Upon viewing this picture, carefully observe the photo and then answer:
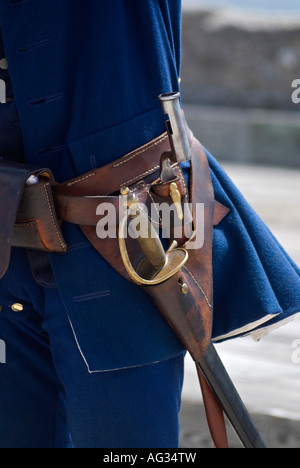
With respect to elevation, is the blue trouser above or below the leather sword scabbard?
below

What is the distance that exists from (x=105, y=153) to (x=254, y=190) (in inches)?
119

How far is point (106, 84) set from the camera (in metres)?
1.29

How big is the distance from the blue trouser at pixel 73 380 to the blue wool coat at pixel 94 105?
37 mm

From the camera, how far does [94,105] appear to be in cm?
130

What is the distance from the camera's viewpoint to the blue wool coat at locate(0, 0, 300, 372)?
1.29 m

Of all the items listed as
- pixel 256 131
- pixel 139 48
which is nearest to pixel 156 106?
pixel 139 48

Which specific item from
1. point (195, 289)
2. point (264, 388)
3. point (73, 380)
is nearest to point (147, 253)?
point (195, 289)

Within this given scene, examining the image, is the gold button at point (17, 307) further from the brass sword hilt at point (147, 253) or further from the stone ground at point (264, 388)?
the stone ground at point (264, 388)

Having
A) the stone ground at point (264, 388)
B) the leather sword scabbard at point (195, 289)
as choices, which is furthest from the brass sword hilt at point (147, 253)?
the stone ground at point (264, 388)

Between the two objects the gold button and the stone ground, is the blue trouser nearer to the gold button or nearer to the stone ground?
the gold button

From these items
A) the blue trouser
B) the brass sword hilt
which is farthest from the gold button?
the brass sword hilt

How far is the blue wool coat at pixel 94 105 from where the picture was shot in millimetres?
1285

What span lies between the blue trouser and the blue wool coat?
1.4 inches

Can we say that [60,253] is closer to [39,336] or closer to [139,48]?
[39,336]
